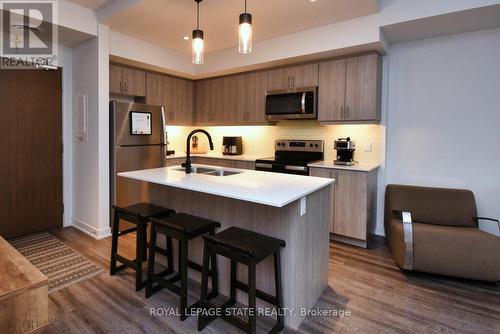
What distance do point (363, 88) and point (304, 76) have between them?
0.82 meters

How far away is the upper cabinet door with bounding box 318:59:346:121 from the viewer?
11.7ft

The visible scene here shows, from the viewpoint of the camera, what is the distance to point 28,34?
11.2 ft

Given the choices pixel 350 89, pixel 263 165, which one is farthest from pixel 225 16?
pixel 263 165

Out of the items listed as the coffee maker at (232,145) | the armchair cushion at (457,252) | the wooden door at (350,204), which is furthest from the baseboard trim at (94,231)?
the armchair cushion at (457,252)

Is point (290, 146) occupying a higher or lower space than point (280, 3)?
lower

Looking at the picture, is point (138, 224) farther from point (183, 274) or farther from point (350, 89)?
point (350, 89)

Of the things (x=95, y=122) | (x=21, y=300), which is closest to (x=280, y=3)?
(x=95, y=122)

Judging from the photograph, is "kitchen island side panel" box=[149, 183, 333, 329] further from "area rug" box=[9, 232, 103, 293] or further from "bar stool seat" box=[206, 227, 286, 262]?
"area rug" box=[9, 232, 103, 293]

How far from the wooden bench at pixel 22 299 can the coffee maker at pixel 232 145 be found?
11.9ft

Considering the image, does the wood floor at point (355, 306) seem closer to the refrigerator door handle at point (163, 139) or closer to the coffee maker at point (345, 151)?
the coffee maker at point (345, 151)

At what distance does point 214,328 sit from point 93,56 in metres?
3.30

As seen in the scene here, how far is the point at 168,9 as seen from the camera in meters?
3.05

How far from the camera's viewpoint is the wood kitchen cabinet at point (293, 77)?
3807mm

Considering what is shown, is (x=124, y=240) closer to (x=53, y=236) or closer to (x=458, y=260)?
(x=53, y=236)
